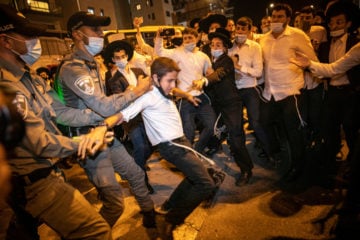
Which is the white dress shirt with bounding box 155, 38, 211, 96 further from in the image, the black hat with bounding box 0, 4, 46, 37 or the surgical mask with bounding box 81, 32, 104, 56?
the black hat with bounding box 0, 4, 46, 37

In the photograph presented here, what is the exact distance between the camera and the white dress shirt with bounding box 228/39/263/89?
434cm

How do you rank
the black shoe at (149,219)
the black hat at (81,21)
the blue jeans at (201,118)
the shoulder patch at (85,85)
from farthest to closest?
the blue jeans at (201,118), the black shoe at (149,219), the black hat at (81,21), the shoulder patch at (85,85)

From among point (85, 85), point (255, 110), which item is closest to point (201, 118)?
point (255, 110)

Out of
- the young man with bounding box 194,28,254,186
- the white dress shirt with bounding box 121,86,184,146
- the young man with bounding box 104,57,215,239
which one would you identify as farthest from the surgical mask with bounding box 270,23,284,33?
the white dress shirt with bounding box 121,86,184,146

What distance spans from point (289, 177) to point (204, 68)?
7.93ft

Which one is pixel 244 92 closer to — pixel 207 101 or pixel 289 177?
pixel 207 101

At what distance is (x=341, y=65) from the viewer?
3275mm

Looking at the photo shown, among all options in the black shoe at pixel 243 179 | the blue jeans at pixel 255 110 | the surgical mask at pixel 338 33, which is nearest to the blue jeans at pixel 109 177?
the black shoe at pixel 243 179

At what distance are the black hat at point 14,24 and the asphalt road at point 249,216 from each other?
8.39 feet

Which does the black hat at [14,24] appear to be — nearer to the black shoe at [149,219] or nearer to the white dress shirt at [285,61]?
the black shoe at [149,219]

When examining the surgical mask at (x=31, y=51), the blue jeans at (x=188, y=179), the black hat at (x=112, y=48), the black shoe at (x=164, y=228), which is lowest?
the black shoe at (x=164, y=228)

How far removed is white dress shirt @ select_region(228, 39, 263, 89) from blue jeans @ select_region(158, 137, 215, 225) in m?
2.06

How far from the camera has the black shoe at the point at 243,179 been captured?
13.0 feet

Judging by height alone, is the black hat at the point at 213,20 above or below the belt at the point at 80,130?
above
